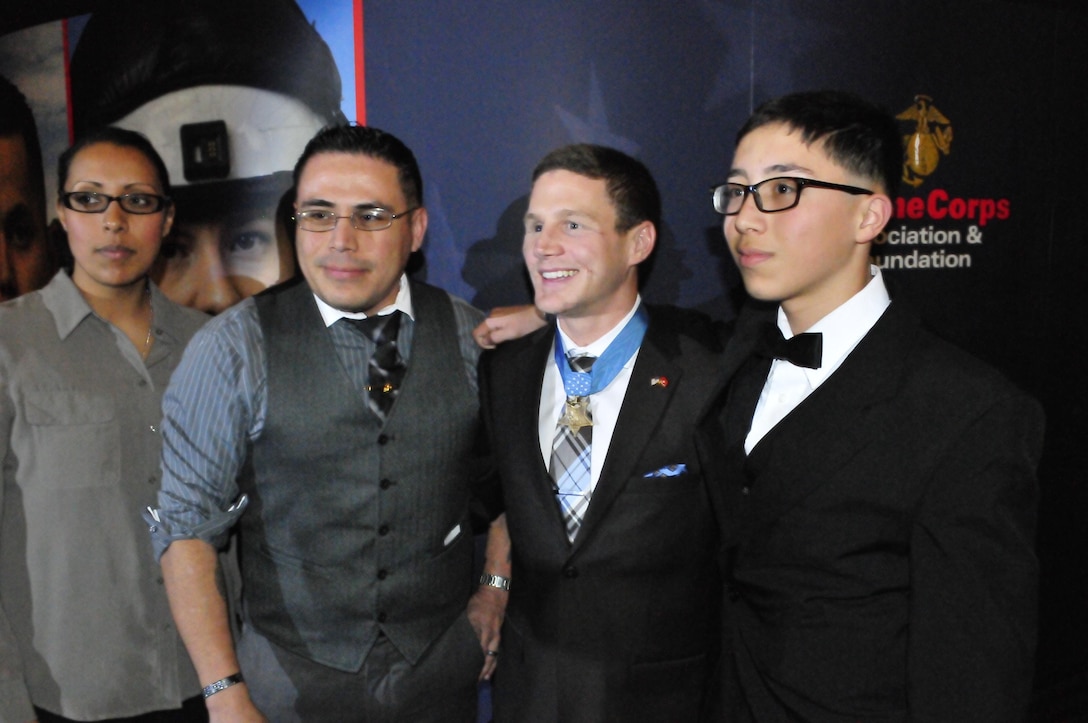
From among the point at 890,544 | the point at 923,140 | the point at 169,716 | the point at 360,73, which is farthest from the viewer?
the point at 923,140

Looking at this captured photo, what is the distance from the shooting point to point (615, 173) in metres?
2.05

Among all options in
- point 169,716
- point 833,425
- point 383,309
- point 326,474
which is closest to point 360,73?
point 383,309

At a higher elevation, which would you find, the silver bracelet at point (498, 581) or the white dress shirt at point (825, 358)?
the white dress shirt at point (825, 358)

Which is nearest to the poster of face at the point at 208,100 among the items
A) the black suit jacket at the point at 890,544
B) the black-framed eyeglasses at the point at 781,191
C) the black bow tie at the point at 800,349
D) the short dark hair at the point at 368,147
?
the short dark hair at the point at 368,147

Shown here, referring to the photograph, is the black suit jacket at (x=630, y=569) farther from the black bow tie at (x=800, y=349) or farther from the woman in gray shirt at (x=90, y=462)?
the woman in gray shirt at (x=90, y=462)

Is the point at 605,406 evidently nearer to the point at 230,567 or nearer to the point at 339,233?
the point at 339,233

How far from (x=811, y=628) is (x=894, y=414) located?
1.43 ft

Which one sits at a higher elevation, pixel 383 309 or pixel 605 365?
pixel 383 309

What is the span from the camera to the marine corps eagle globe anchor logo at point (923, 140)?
10.6 ft

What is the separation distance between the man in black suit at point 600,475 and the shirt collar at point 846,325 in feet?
1.07

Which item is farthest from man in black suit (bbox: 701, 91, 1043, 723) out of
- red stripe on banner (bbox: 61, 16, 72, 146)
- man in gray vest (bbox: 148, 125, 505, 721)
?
red stripe on banner (bbox: 61, 16, 72, 146)

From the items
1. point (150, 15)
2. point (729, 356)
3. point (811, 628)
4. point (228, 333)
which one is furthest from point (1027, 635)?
point (150, 15)

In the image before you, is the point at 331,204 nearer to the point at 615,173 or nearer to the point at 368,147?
the point at 368,147

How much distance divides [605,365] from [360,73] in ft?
4.38
